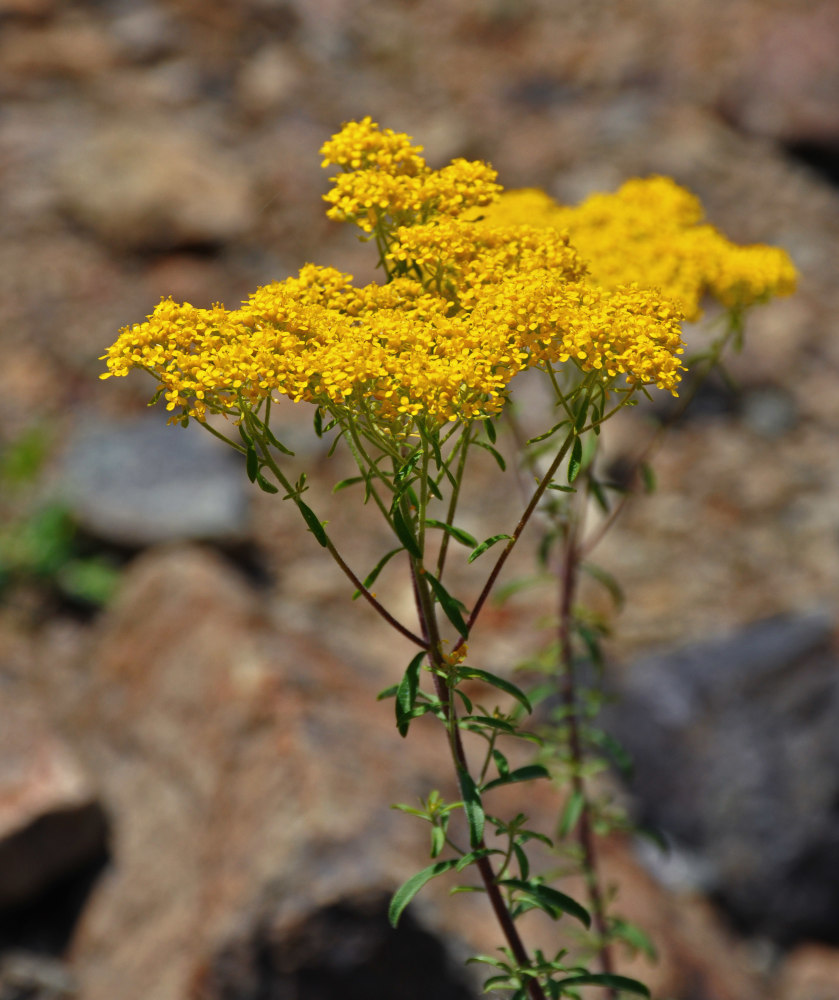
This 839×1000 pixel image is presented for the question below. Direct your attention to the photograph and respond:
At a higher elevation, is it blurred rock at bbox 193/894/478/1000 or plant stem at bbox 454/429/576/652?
plant stem at bbox 454/429/576/652

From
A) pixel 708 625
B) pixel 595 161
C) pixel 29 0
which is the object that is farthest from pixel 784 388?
pixel 29 0

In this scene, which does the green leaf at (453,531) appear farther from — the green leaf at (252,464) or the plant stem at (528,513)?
the green leaf at (252,464)

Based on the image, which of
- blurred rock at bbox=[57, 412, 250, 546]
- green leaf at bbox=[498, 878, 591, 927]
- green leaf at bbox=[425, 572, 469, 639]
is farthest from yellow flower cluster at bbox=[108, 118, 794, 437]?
blurred rock at bbox=[57, 412, 250, 546]

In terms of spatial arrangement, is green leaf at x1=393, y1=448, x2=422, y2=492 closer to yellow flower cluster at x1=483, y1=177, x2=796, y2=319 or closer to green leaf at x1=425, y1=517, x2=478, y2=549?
green leaf at x1=425, y1=517, x2=478, y2=549

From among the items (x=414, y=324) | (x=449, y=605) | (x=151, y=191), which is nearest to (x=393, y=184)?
(x=414, y=324)

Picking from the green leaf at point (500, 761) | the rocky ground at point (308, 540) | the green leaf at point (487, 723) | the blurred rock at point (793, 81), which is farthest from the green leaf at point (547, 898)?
the blurred rock at point (793, 81)

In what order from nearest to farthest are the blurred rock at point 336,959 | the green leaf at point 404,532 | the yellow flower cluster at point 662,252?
the green leaf at point 404,532 < the yellow flower cluster at point 662,252 < the blurred rock at point 336,959
